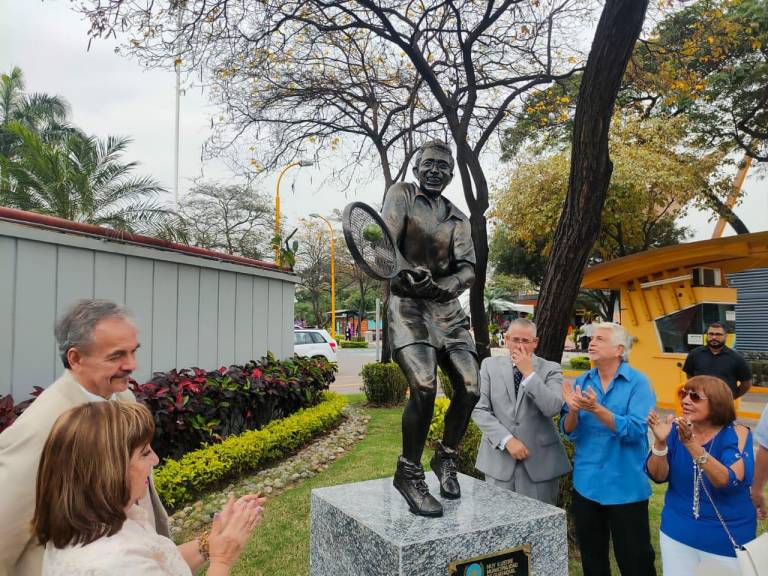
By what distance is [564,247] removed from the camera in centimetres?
520

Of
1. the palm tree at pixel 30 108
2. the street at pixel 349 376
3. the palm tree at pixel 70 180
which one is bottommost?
the street at pixel 349 376

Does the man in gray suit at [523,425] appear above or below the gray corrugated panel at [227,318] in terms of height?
below

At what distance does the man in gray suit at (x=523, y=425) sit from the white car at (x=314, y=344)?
13.8 metres

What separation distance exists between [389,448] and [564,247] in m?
4.13

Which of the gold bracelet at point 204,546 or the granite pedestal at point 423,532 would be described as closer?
the gold bracelet at point 204,546

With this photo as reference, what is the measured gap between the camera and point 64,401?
178 centimetres

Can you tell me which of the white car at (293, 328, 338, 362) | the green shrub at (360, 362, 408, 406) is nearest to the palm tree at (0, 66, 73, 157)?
the white car at (293, 328, 338, 362)

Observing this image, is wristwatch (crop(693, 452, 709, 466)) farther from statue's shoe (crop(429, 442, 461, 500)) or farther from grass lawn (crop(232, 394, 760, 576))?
grass lawn (crop(232, 394, 760, 576))

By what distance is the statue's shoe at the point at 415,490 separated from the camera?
2811mm

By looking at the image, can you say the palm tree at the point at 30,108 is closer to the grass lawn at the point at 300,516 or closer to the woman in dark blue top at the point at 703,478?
the grass lawn at the point at 300,516

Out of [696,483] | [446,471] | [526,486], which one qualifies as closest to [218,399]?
[446,471]

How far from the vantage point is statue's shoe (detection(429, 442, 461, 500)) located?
10.2 ft

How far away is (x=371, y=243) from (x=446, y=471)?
1.39 metres

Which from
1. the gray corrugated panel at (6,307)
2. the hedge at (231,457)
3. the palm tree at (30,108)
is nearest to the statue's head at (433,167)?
the gray corrugated panel at (6,307)
